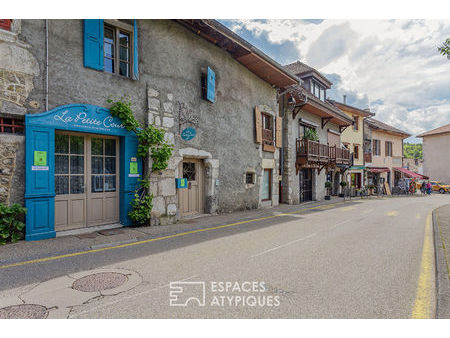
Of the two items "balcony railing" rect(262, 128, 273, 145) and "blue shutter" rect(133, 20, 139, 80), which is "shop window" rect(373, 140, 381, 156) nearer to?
"balcony railing" rect(262, 128, 273, 145)

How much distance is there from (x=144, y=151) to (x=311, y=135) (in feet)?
40.9

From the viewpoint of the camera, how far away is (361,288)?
3625mm

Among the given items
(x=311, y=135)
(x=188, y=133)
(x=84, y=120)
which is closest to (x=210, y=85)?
(x=188, y=133)

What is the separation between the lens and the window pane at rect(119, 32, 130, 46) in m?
7.77

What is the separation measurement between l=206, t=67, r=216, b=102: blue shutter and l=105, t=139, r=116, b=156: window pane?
3859mm

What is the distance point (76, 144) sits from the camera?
7.05 meters

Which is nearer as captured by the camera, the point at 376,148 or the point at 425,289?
the point at 425,289

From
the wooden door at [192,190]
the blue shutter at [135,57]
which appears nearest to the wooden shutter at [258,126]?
the wooden door at [192,190]

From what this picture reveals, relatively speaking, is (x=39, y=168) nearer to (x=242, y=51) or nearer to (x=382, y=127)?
(x=242, y=51)

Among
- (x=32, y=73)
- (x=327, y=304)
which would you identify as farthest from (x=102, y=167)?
(x=327, y=304)

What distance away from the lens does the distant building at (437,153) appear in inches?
1387

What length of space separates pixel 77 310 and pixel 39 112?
4.94 meters

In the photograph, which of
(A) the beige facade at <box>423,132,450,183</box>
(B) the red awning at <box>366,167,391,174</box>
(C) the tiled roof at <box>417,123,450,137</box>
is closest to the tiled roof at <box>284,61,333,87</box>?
(B) the red awning at <box>366,167,391,174</box>

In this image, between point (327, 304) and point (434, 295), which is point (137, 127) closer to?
point (327, 304)
